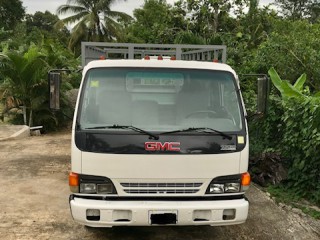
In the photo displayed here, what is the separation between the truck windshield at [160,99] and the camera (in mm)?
4117

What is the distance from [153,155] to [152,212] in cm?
54

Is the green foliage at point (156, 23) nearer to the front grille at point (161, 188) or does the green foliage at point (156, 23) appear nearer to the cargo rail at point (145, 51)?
the cargo rail at point (145, 51)

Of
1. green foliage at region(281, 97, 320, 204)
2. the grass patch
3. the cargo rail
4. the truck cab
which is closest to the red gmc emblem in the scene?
the truck cab

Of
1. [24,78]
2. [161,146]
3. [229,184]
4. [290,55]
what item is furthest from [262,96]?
[24,78]

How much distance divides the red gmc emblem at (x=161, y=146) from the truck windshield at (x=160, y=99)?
0.19 meters

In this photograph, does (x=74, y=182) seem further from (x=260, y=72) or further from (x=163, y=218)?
(x=260, y=72)

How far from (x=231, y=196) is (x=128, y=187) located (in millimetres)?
1044

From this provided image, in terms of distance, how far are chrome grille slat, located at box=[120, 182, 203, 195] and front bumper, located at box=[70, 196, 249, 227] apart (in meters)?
0.10

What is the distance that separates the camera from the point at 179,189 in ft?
13.1

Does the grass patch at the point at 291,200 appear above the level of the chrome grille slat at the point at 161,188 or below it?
below

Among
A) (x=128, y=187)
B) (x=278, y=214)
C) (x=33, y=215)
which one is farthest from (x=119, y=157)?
(x=278, y=214)

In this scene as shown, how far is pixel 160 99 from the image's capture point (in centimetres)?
438

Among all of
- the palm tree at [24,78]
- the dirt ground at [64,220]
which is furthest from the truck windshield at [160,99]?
the palm tree at [24,78]

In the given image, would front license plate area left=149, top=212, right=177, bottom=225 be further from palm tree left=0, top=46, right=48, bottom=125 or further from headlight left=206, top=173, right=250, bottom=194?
palm tree left=0, top=46, right=48, bottom=125
